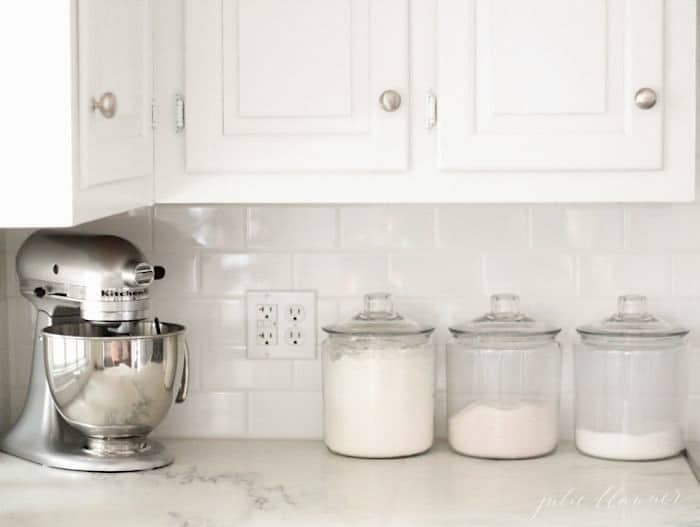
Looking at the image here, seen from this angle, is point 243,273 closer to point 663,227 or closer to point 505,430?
point 505,430

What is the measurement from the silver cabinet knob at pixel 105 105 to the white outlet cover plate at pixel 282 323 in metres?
0.68

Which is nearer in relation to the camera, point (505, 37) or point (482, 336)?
point (505, 37)

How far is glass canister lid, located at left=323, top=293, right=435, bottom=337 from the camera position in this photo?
2.15m

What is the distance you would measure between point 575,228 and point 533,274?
0.38ft

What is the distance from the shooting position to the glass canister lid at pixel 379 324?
84.5 inches

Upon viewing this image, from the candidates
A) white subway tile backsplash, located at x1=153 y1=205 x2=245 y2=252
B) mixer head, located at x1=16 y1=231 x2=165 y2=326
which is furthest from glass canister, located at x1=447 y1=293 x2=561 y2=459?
mixer head, located at x1=16 y1=231 x2=165 y2=326

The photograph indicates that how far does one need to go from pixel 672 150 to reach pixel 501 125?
0.90 ft

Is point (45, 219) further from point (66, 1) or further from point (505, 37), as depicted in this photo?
point (505, 37)

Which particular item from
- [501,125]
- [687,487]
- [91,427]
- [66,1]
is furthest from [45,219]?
[687,487]

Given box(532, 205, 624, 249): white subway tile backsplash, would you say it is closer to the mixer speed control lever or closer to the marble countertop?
the marble countertop

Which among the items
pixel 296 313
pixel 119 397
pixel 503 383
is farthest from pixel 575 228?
pixel 119 397

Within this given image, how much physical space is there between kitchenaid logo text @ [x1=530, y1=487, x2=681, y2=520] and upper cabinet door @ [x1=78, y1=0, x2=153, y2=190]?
2.65 ft

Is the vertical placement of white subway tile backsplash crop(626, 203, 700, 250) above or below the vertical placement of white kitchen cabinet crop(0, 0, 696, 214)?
below

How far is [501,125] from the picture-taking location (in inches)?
76.5
